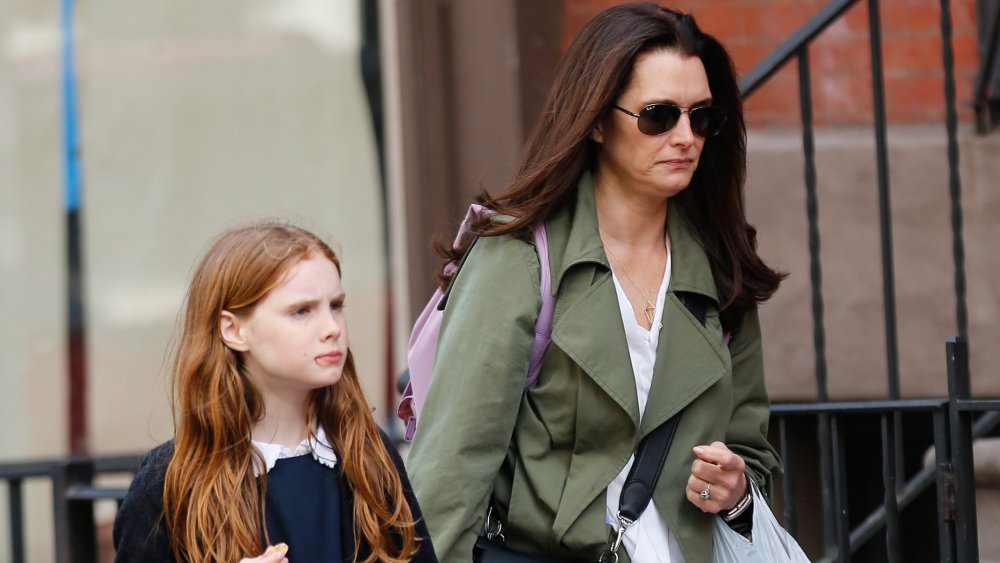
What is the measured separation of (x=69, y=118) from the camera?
22.5 feet

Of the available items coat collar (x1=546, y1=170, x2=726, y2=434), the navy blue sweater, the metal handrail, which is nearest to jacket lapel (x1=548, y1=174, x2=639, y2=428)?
coat collar (x1=546, y1=170, x2=726, y2=434)

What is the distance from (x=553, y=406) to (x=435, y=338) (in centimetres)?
34

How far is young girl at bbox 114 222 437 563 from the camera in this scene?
2.53 m

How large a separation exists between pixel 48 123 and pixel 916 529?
4.00 meters

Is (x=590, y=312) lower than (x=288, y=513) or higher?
higher

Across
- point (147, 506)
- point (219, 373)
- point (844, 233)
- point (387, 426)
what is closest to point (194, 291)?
point (219, 373)

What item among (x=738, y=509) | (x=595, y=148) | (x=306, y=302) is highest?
(x=595, y=148)

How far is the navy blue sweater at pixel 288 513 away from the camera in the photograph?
8.29 ft

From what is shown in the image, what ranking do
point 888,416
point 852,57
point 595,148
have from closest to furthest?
point 595,148
point 888,416
point 852,57

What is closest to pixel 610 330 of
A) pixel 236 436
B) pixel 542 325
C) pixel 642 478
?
pixel 542 325

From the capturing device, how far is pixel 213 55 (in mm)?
6770

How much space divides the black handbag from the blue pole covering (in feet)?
14.1

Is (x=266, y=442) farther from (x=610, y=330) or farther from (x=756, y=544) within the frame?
(x=756, y=544)

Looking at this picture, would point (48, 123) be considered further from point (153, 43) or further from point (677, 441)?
point (677, 441)
